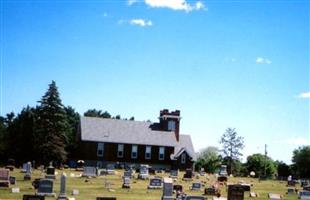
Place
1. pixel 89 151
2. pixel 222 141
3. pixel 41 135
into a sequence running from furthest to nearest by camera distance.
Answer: pixel 222 141 < pixel 89 151 < pixel 41 135

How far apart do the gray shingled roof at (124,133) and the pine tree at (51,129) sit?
18.9 ft

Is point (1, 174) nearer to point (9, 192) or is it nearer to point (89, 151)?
point (9, 192)

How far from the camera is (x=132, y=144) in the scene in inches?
2911

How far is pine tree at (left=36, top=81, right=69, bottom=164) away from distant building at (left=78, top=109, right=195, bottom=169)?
5810 mm

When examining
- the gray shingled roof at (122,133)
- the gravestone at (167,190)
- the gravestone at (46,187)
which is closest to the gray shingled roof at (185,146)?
the gray shingled roof at (122,133)

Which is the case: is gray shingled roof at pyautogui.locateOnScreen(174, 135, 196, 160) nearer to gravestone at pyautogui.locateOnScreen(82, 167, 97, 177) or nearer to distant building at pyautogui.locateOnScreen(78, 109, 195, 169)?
distant building at pyautogui.locateOnScreen(78, 109, 195, 169)

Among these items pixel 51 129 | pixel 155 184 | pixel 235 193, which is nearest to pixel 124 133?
pixel 51 129

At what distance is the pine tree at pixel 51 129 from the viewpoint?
63281mm

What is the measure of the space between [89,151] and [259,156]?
1516 inches

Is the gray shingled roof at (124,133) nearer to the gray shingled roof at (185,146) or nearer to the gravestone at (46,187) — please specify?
the gray shingled roof at (185,146)

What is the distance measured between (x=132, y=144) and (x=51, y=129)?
557 inches

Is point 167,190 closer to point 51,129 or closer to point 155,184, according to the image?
point 155,184

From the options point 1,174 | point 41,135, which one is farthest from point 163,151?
point 1,174

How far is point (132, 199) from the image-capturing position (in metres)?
31.0
